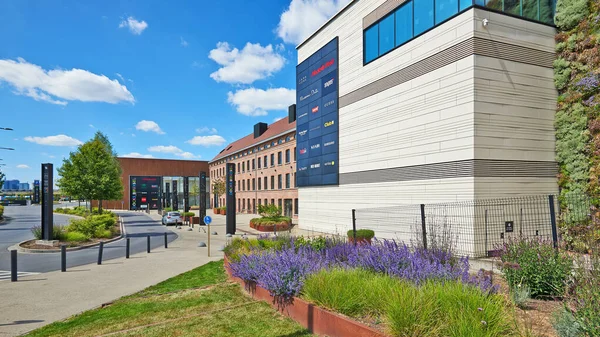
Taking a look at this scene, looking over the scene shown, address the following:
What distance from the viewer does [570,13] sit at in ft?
51.3

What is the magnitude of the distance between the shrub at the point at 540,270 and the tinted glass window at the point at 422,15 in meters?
12.9

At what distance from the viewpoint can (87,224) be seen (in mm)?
22469

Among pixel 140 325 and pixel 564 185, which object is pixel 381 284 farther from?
pixel 564 185

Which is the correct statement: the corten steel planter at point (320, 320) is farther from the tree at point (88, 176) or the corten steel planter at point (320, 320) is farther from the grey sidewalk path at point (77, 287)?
the tree at point (88, 176)

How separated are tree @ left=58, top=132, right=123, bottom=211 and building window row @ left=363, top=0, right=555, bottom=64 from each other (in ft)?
81.0

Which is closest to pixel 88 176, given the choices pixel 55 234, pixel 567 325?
pixel 55 234

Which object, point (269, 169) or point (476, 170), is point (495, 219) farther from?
point (269, 169)

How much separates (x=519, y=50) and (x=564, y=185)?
647cm

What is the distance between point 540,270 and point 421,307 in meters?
3.55

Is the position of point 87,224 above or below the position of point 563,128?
below

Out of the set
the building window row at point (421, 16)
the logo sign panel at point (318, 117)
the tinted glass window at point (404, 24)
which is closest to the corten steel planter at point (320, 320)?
the building window row at point (421, 16)

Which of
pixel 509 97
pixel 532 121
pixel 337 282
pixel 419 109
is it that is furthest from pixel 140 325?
pixel 532 121

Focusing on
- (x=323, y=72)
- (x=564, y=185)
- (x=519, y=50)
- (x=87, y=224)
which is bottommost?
(x=87, y=224)

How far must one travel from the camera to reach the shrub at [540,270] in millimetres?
6473
